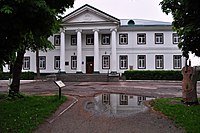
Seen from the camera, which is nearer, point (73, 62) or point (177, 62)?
point (177, 62)

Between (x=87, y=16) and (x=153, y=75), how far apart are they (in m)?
12.7

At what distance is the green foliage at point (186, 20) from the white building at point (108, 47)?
28.4 metres

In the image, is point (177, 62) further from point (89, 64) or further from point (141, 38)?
point (89, 64)

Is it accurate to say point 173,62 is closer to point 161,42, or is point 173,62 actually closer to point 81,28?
point 161,42

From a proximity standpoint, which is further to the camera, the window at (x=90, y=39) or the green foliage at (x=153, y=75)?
the window at (x=90, y=39)

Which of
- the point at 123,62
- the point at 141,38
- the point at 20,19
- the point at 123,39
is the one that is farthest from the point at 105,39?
the point at 20,19

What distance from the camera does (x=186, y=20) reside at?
8.87 m

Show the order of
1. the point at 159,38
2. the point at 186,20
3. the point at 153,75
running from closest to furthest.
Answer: the point at 186,20 → the point at 153,75 → the point at 159,38

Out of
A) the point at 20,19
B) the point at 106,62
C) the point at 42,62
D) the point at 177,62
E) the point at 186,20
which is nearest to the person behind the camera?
the point at 20,19

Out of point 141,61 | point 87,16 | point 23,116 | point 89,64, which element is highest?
point 87,16

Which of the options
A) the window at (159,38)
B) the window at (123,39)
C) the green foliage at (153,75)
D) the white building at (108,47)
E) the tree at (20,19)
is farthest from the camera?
the window at (123,39)

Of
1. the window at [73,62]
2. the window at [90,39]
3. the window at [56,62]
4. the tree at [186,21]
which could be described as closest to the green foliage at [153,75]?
the window at [90,39]

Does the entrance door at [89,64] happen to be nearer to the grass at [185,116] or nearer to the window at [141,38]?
the window at [141,38]

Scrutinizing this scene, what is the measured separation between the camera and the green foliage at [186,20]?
26.8 feet
